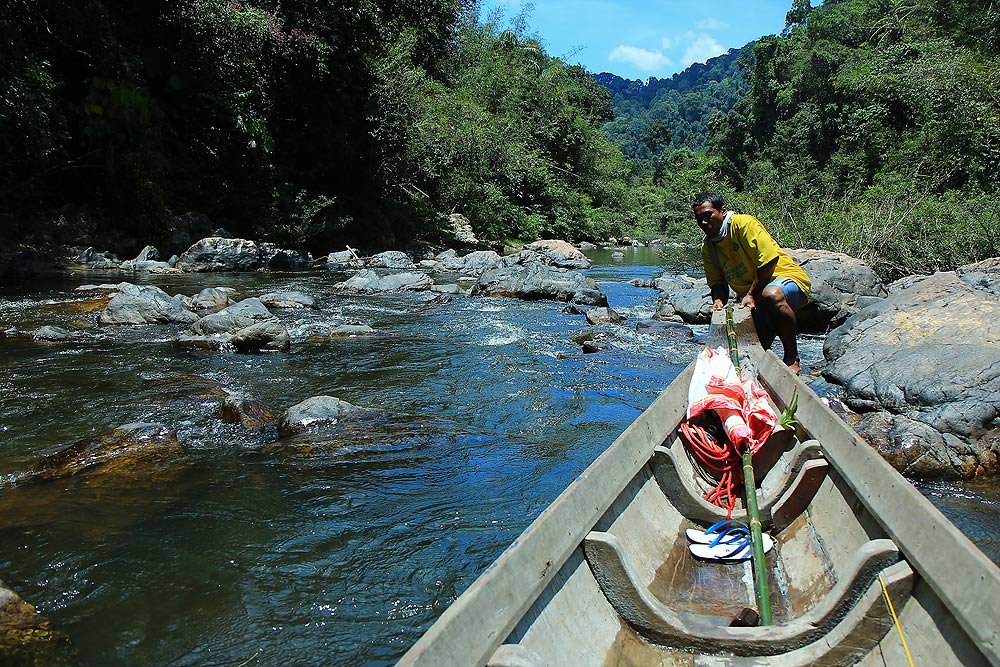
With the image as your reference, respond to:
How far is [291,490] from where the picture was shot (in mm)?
4906

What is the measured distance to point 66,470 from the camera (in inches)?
Answer: 195

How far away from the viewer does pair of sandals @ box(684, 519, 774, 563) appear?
10.9 ft

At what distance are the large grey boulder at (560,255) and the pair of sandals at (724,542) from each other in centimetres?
2088

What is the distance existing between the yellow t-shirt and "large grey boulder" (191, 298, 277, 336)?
258 inches

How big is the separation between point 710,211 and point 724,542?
2.72 metres

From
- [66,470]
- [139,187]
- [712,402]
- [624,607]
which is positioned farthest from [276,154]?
[624,607]

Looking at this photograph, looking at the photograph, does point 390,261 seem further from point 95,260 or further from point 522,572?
point 522,572

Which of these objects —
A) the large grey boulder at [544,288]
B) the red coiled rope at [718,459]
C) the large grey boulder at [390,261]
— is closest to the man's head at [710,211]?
the red coiled rope at [718,459]

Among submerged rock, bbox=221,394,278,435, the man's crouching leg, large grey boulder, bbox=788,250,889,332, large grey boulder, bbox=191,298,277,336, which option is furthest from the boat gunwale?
large grey boulder, bbox=788,250,889,332

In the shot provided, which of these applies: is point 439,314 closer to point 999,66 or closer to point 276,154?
point 276,154

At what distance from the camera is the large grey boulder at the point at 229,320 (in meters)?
9.79

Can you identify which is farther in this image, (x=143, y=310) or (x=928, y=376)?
(x=143, y=310)

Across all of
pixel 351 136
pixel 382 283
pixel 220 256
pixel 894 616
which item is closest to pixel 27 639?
pixel 894 616

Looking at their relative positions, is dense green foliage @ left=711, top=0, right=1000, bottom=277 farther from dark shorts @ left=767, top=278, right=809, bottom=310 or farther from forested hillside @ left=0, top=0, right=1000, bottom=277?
dark shorts @ left=767, top=278, right=809, bottom=310
